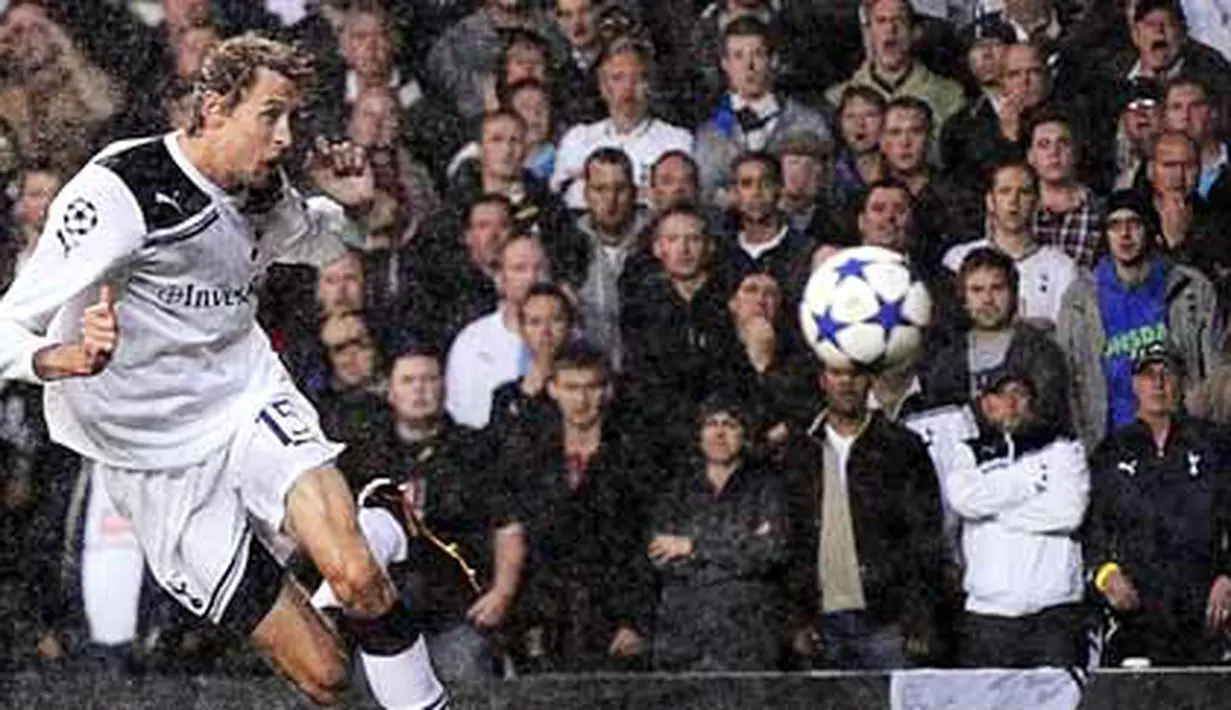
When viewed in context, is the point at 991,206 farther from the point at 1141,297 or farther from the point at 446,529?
the point at 446,529

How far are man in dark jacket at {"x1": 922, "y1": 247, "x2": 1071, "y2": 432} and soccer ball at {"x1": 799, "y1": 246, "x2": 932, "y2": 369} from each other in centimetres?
34

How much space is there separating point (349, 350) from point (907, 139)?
1958mm

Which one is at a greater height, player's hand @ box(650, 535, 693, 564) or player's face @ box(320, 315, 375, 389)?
player's face @ box(320, 315, 375, 389)

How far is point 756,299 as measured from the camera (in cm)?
1028

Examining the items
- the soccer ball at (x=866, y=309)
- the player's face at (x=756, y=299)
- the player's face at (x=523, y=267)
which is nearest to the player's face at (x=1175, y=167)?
the soccer ball at (x=866, y=309)

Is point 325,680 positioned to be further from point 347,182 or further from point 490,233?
point 347,182

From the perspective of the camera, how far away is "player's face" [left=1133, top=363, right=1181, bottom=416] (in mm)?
10023

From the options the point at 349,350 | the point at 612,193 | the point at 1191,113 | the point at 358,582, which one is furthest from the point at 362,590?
the point at 1191,113

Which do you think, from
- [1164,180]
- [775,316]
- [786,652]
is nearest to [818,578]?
[786,652]

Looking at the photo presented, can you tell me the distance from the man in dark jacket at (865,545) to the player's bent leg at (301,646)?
2291 millimetres

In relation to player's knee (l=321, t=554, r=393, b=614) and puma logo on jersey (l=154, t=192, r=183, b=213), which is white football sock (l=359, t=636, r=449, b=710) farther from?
puma logo on jersey (l=154, t=192, r=183, b=213)

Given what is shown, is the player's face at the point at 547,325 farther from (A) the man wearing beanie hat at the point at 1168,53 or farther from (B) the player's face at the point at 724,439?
(A) the man wearing beanie hat at the point at 1168,53

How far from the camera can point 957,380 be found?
1020 centimetres

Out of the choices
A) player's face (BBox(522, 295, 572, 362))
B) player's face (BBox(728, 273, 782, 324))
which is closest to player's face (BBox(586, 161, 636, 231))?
player's face (BBox(522, 295, 572, 362))
